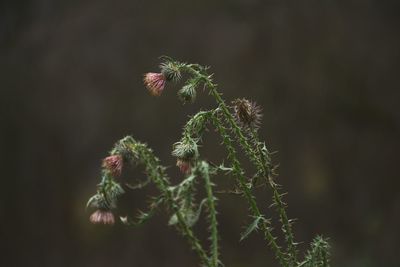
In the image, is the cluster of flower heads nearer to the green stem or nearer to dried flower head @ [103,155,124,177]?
dried flower head @ [103,155,124,177]

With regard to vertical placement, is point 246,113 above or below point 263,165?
above

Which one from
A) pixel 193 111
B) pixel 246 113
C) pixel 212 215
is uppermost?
pixel 193 111

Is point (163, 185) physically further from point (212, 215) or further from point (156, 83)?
point (156, 83)

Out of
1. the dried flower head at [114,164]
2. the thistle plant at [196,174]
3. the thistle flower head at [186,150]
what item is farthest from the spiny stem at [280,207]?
the dried flower head at [114,164]

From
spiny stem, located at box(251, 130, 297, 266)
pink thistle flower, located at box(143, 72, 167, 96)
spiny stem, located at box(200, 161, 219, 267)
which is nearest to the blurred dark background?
pink thistle flower, located at box(143, 72, 167, 96)

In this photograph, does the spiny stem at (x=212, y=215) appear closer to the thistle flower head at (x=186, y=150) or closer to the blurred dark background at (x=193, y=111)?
the thistle flower head at (x=186, y=150)

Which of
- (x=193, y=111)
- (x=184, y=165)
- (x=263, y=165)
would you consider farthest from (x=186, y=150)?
(x=193, y=111)
